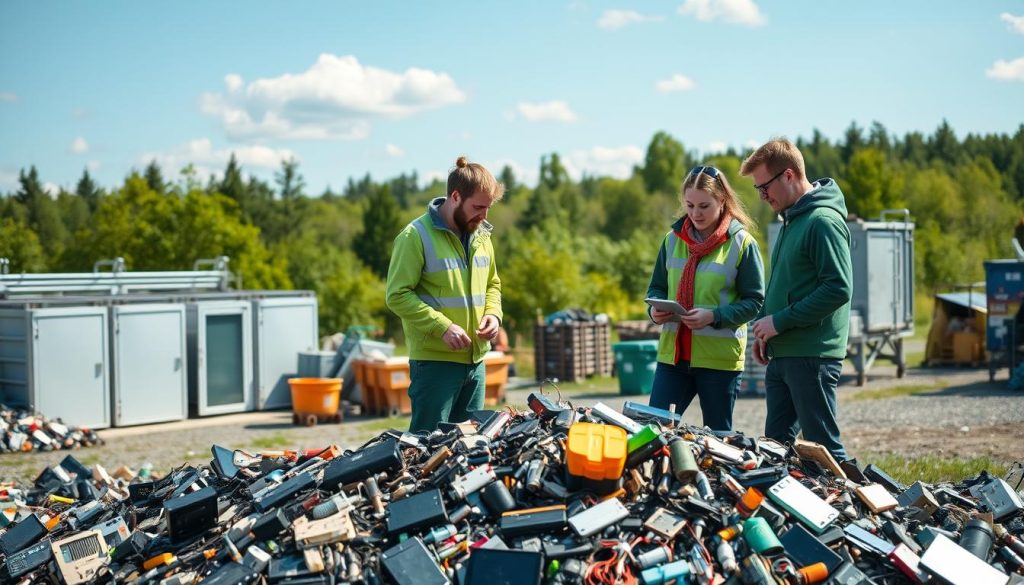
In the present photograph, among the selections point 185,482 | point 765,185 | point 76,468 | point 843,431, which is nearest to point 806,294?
point 765,185

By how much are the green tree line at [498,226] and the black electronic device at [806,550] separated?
2361cm

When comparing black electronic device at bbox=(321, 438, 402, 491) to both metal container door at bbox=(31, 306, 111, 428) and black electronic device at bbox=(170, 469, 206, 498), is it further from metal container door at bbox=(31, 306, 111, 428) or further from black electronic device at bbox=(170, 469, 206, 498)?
metal container door at bbox=(31, 306, 111, 428)

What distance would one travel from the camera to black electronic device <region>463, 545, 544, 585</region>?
4.04 m

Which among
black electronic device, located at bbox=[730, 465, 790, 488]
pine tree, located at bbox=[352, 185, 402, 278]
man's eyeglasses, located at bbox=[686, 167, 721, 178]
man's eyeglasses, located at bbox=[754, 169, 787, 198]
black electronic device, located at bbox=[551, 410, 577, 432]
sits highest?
pine tree, located at bbox=[352, 185, 402, 278]

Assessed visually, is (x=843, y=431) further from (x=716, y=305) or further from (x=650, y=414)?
(x=650, y=414)

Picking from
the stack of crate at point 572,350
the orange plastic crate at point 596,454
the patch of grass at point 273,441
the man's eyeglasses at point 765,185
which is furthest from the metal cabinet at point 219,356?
the orange plastic crate at point 596,454

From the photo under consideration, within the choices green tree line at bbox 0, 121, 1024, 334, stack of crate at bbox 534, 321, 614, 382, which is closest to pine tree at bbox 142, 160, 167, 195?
green tree line at bbox 0, 121, 1024, 334

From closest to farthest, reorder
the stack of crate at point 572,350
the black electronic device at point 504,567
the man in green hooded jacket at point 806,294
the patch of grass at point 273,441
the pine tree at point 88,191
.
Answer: the black electronic device at point 504,567 < the man in green hooded jacket at point 806,294 < the patch of grass at point 273,441 < the stack of crate at point 572,350 < the pine tree at point 88,191

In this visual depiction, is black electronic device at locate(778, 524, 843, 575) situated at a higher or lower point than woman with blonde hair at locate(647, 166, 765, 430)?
lower

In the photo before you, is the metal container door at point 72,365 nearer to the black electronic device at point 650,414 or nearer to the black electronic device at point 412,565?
the black electronic device at point 650,414

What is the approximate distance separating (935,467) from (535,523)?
5622 mm

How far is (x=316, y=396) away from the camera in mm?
14445

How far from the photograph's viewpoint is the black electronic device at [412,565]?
4109 millimetres

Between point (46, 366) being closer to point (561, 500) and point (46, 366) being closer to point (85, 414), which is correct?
point (85, 414)
